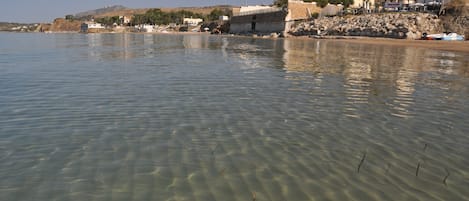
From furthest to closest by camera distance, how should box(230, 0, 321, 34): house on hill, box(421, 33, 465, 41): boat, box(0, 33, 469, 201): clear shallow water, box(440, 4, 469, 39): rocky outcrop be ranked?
1. box(230, 0, 321, 34): house on hill
2. box(440, 4, 469, 39): rocky outcrop
3. box(421, 33, 465, 41): boat
4. box(0, 33, 469, 201): clear shallow water

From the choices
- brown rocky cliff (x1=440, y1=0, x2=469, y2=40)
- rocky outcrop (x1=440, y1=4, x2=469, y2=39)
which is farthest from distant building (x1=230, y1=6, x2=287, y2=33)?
rocky outcrop (x1=440, y1=4, x2=469, y2=39)

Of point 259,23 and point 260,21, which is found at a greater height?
point 260,21

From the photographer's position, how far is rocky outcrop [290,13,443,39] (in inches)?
2152

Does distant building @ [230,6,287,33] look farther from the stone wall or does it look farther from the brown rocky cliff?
the brown rocky cliff

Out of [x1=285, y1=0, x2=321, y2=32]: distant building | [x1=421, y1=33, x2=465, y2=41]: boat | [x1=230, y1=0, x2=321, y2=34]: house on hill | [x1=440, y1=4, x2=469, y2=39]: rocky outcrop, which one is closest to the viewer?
[x1=421, y1=33, x2=465, y2=41]: boat

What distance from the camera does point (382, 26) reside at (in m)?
59.2

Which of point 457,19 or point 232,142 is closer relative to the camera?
point 232,142

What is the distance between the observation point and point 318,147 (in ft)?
Answer: 22.2

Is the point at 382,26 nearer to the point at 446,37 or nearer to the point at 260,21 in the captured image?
the point at 446,37

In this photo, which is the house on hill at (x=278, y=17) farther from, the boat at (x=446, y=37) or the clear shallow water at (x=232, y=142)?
the clear shallow water at (x=232, y=142)

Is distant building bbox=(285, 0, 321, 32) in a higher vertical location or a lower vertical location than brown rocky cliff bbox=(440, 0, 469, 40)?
higher

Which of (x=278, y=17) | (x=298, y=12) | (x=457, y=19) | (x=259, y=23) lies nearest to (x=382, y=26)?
(x=457, y=19)

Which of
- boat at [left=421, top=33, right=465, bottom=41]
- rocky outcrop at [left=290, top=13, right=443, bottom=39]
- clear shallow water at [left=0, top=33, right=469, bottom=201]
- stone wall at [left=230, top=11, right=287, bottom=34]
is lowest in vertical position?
clear shallow water at [left=0, top=33, right=469, bottom=201]

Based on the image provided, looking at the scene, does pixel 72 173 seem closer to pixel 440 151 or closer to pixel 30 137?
pixel 30 137
